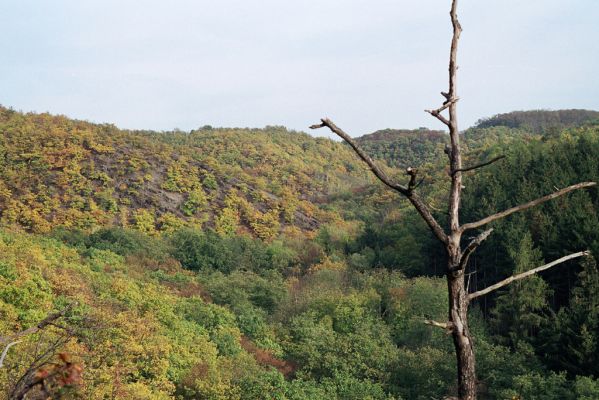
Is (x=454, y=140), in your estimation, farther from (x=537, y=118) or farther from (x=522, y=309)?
(x=537, y=118)

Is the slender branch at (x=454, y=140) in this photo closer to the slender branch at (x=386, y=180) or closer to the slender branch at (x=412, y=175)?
the slender branch at (x=386, y=180)

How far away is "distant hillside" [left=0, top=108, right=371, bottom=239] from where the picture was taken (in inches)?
2077

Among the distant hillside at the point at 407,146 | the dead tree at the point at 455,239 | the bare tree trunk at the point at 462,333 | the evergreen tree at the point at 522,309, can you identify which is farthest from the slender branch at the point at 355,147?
the distant hillside at the point at 407,146

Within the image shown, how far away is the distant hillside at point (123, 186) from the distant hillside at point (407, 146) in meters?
34.2

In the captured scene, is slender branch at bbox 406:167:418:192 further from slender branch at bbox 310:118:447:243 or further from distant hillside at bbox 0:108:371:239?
distant hillside at bbox 0:108:371:239

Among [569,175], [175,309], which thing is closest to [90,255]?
[175,309]

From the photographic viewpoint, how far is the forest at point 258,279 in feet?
70.3

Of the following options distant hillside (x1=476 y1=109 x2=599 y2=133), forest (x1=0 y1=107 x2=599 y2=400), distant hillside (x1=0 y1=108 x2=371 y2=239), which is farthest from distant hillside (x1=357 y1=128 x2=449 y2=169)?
distant hillside (x1=0 y1=108 x2=371 y2=239)

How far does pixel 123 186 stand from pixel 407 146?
219ft

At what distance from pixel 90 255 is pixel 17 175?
18.5 m

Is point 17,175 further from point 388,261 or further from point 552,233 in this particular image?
point 552,233

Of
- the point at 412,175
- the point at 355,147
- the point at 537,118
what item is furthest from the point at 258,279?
the point at 537,118

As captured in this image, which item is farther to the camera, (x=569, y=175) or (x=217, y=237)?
(x=217, y=237)

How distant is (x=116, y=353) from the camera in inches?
802
